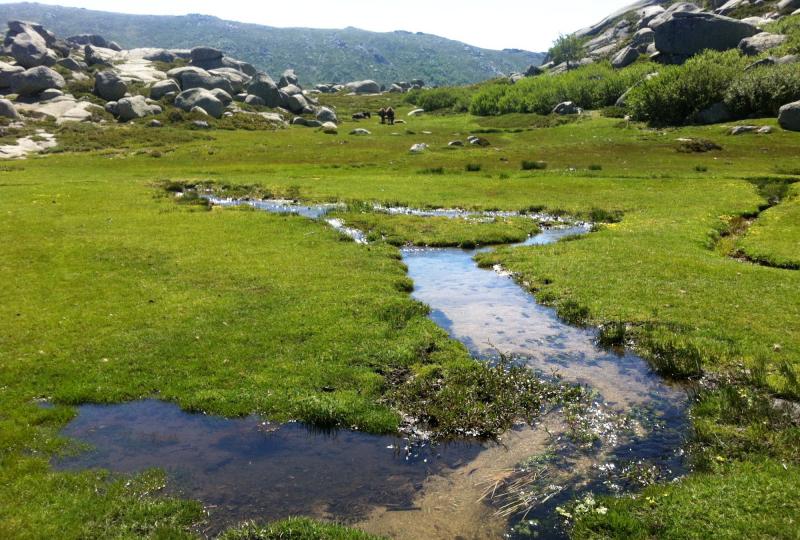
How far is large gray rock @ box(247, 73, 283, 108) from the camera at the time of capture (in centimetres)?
15650

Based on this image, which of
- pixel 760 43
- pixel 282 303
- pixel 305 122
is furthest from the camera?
pixel 305 122

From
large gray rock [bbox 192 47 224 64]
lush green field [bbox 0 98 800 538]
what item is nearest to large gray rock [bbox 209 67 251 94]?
large gray rock [bbox 192 47 224 64]

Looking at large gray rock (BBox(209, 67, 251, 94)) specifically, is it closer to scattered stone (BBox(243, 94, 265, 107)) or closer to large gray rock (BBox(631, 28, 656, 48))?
scattered stone (BBox(243, 94, 265, 107))

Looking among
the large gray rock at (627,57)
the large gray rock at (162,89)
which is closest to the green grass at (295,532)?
the large gray rock at (162,89)

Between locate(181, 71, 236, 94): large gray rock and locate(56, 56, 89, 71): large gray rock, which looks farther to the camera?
locate(181, 71, 236, 94): large gray rock

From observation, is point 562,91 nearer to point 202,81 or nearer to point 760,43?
point 760,43

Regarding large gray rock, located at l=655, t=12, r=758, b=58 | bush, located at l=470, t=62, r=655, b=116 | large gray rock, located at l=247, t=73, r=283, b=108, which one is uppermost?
large gray rock, located at l=655, t=12, r=758, b=58

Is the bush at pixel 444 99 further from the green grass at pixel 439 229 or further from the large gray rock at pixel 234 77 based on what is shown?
the green grass at pixel 439 229

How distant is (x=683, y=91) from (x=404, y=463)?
10696cm

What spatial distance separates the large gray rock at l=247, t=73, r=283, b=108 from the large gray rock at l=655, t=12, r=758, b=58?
106m

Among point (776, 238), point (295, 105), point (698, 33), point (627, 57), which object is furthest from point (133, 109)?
point (627, 57)

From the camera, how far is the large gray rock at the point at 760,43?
11875 cm

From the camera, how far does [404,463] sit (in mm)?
15477

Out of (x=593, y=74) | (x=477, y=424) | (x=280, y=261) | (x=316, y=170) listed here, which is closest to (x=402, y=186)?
(x=316, y=170)
